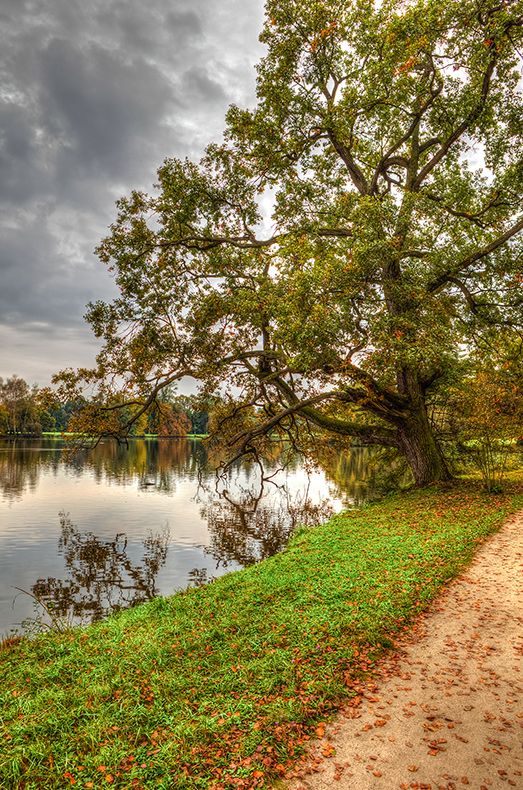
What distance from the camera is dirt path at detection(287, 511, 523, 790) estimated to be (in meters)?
3.09

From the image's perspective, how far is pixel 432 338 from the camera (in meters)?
10.1

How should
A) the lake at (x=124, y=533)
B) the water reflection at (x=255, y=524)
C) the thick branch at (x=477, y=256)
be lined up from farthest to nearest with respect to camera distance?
the water reflection at (x=255, y=524)
the thick branch at (x=477, y=256)
the lake at (x=124, y=533)

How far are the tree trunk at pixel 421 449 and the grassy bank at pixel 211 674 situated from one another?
605 centimetres

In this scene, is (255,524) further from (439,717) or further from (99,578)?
(439,717)

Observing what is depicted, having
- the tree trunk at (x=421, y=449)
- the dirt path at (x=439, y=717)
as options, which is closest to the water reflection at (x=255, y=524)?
the tree trunk at (x=421, y=449)

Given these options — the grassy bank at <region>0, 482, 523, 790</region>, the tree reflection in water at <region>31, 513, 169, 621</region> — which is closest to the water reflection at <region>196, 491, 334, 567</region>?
the tree reflection in water at <region>31, 513, 169, 621</region>

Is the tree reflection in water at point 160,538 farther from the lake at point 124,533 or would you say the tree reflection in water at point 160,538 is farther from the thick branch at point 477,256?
the thick branch at point 477,256

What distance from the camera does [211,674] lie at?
14.7 feet

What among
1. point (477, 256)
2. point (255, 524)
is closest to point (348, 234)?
point (477, 256)

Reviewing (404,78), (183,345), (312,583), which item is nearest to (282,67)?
(404,78)

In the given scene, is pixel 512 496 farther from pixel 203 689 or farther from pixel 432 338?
pixel 203 689

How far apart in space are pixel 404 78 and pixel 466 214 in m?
4.45

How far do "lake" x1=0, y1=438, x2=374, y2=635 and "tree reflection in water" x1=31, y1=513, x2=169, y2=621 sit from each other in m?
0.02

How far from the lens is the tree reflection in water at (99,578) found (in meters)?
8.64
